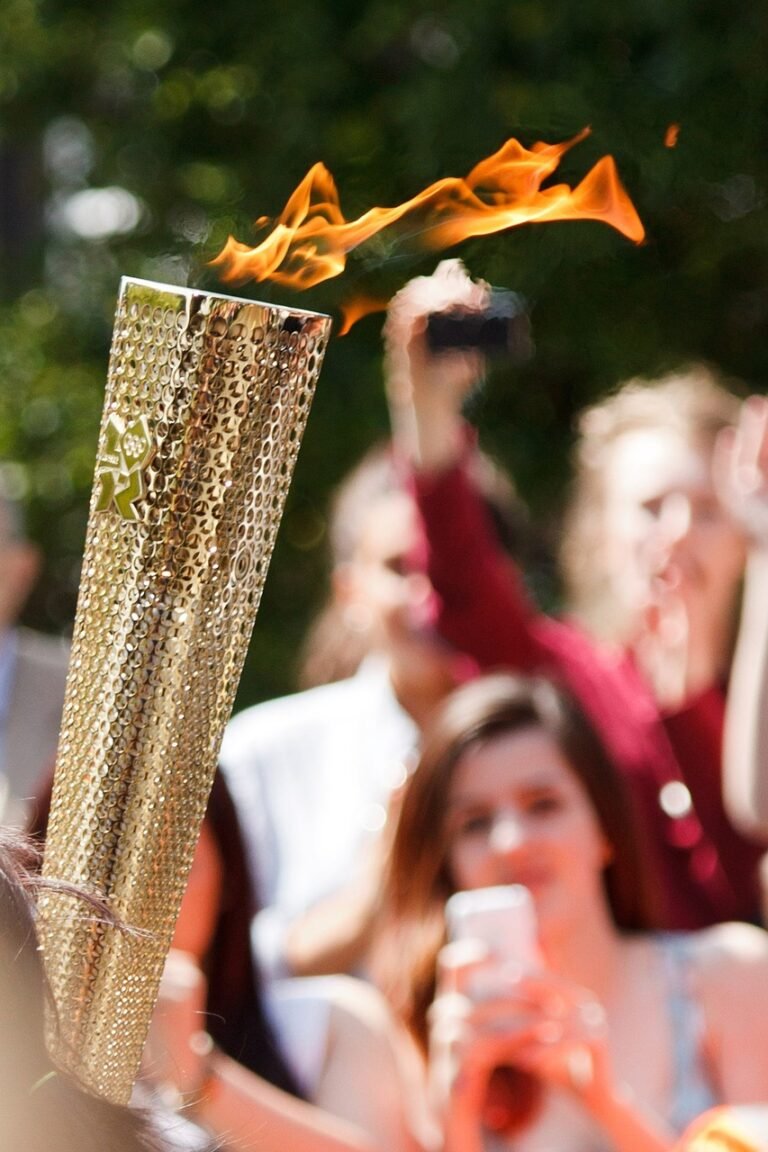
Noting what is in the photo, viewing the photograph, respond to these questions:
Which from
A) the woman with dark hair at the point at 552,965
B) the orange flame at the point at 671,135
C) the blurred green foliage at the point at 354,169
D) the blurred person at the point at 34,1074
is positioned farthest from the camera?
the blurred green foliage at the point at 354,169

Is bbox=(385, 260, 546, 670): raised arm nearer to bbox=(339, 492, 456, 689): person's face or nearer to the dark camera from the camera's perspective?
bbox=(339, 492, 456, 689): person's face

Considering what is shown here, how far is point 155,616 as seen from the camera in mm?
1014

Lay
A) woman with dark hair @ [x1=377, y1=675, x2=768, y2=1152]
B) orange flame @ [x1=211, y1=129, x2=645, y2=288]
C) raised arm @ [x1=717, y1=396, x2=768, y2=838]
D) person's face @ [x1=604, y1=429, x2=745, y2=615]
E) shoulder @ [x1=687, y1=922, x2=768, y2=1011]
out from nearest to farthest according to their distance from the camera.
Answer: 1. orange flame @ [x1=211, y1=129, x2=645, y2=288]
2. woman with dark hair @ [x1=377, y1=675, x2=768, y2=1152]
3. shoulder @ [x1=687, y1=922, x2=768, y2=1011]
4. raised arm @ [x1=717, y1=396, x2=768, y2=838]
5. person's face @ [x1=604, y1=429, x2=745, y2=615]

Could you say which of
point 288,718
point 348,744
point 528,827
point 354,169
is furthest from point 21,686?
point 354,169

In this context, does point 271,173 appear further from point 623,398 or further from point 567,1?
point 623,398

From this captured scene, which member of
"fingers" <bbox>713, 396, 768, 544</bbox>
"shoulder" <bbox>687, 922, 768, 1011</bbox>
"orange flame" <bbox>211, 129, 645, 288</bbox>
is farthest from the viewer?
"fingers" <bbox>713, 396, 768, 544</bbox>

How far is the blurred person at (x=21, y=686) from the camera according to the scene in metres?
3.03

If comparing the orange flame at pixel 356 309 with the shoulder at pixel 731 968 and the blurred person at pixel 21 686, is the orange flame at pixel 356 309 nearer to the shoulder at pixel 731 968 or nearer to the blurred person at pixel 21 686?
the shoulder at pixel 731 968

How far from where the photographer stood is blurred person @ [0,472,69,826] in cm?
303

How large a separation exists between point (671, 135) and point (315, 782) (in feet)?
6.06

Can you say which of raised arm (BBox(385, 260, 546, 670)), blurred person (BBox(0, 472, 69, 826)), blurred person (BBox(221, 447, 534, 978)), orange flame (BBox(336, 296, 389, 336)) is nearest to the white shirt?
blurred person (BBox(221, 447, 534, 978))

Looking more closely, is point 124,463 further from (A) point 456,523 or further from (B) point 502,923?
(A) point 456,523

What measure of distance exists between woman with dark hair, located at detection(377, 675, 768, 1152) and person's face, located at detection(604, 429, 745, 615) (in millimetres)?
383

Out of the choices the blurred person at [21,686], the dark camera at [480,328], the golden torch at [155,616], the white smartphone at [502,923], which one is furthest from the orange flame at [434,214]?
the blurred person at [21,686]
